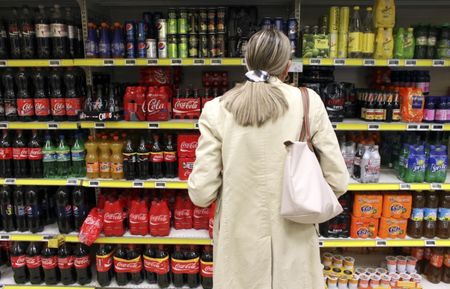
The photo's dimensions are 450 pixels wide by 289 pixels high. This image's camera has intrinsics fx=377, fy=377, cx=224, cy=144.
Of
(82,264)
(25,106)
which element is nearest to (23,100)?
(25,106)

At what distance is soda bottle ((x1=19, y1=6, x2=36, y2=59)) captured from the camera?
3.08 m

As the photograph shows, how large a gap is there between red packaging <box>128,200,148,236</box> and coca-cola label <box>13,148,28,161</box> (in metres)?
1.00

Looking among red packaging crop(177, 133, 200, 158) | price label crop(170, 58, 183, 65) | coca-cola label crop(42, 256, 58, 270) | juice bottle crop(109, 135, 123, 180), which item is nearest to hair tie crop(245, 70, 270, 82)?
price label crop(170, 58, 183, 65)

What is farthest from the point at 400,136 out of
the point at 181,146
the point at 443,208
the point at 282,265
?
the point at 282,265

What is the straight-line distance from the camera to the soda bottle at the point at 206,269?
3244mm

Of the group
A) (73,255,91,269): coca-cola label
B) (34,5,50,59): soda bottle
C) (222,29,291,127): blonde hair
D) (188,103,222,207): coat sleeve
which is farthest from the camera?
(73,255,91,269): coca-cola label

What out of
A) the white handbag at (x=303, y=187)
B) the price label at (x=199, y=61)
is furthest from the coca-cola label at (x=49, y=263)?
the white handbag at (x=303, y=187)

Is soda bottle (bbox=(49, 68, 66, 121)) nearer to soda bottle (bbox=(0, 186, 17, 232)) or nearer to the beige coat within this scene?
soda bottle (bbox=(0, 186, 17, 232))

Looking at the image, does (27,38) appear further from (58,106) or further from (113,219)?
(113,219)

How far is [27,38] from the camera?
308 cm

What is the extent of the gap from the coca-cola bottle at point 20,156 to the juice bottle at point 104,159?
0.64m

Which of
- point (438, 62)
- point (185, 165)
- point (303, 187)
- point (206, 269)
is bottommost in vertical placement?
point (206, 269)

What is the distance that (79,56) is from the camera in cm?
328

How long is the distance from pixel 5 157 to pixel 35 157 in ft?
0.86
